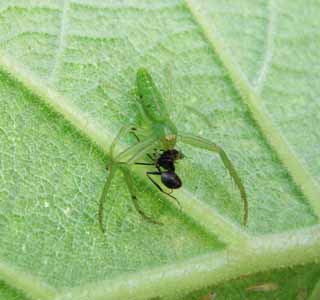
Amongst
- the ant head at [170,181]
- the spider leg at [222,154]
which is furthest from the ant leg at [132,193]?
the spider leg at [222,154]

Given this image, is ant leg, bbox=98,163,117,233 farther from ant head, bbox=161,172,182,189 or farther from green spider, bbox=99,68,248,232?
ant head, bbox=161,172,182,189

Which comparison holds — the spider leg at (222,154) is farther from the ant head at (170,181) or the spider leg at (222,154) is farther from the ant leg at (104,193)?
the ant leg at (104,193)

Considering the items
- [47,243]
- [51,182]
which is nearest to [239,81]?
[51,182]

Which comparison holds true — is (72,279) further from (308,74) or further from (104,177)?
(308,74)

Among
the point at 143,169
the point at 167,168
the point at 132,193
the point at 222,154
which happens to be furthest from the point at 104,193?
the point at 222,154

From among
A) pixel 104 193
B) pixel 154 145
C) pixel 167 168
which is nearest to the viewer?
pixel 104 193

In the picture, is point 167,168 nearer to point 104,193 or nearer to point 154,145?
point 154,145

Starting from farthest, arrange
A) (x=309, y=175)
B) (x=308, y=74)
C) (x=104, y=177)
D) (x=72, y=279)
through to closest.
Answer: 1. (x=308, y=74)
2. (x=309, y=175)
3. (x=104, y=177)
4. (x=72, y=279)

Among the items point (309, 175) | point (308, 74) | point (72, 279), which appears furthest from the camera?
point (308, 74)
